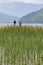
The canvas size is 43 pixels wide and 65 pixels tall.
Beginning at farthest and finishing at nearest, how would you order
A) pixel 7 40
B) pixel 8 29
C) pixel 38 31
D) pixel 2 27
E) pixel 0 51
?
pixel 2 27 < pixel 8 29 < pixel 38 31 < pixel 7 40 < pixel 0 51

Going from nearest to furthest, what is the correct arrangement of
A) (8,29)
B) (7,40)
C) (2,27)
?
(7,40) < (8,29) < (2,27)

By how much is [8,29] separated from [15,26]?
779 millimetres

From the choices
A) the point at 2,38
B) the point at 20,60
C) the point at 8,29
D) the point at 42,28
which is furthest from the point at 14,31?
the point at 20,60

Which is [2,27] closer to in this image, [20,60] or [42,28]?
[42,28]

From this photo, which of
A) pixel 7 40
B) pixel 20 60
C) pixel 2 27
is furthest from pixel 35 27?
pixel 20 60

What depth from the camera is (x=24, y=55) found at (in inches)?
297

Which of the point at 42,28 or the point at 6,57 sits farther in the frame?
the point at 42,28

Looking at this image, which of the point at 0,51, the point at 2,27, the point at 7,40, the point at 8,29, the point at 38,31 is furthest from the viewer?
the point at 2,27

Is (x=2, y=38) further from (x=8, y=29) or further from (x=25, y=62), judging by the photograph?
(x=25, y=62)

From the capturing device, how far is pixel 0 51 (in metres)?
8.05

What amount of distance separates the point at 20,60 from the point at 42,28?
427 inches

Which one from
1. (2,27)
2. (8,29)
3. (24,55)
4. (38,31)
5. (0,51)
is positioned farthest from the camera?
(2,27)

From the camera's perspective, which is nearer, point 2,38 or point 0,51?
point 0,51

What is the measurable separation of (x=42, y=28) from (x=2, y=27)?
3844mm
